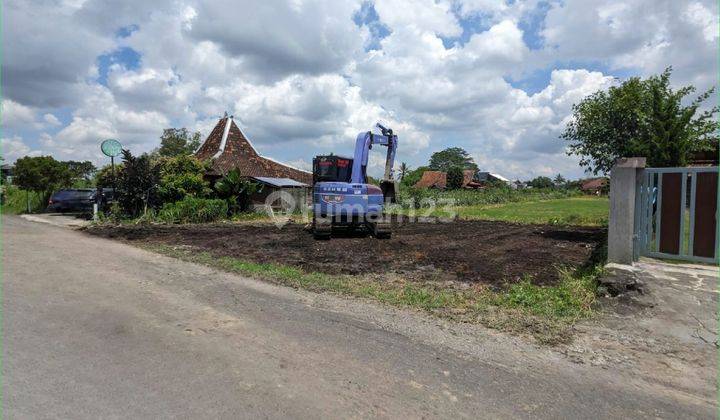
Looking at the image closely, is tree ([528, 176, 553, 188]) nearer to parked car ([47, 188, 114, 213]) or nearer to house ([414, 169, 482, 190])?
house ([414, 169, 482, 190])

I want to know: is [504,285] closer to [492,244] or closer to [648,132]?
[492,244]

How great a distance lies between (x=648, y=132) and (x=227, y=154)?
21525 mm

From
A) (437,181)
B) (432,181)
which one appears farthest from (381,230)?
(432,181)

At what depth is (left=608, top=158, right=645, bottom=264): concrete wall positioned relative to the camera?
6.42 metres

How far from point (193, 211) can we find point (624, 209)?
17914 mm

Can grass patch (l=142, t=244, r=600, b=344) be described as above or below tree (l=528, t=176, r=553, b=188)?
below

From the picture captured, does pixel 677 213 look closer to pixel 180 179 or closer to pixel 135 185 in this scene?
pixel 180 179

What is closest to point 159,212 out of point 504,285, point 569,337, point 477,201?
point 504,285

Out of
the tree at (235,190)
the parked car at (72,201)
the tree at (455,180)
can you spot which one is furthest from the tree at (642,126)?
the tree at (455,180)

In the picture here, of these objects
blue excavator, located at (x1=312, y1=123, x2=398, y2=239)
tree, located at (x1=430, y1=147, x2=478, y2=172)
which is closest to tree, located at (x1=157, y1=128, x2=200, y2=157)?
blue excavator, located at (x1=312, y1=123, x2=398, y2=239)

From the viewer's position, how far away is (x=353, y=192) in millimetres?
12555

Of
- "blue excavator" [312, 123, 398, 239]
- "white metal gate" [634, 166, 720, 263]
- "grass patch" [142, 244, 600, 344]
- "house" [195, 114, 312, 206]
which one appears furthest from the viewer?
"house" [195, 114, 312, 206]

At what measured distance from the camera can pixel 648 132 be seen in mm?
11055

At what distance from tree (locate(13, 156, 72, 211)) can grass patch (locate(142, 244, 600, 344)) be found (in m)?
23.0
